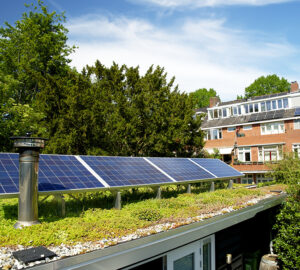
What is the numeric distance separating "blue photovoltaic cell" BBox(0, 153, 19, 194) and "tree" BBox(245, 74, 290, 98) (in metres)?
70.3

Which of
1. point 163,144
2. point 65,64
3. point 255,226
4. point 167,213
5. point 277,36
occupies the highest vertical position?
point 65,64

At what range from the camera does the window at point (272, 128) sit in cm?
4084

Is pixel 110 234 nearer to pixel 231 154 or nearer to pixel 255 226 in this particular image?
pixel 255 226

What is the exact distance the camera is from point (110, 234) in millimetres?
6512

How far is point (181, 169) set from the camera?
46.0ft

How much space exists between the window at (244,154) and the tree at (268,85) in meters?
31.6

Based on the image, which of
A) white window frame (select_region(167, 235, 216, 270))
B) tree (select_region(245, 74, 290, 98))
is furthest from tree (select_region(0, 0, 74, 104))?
tree (select_region(245, 74, 290, 98))

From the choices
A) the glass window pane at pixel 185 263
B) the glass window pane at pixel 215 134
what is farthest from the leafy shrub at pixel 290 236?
the glass window pane at pixel 215 134

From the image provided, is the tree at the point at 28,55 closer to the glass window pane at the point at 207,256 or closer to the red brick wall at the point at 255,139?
the glass window pane at the point at 207,256

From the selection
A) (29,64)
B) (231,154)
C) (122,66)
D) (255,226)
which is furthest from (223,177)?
(231,154)

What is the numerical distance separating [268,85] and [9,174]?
238ft

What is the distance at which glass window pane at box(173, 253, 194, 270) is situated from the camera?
8078 millimetres

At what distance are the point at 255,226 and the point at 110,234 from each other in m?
10.3

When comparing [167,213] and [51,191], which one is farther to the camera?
[167,213]
